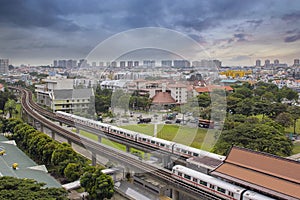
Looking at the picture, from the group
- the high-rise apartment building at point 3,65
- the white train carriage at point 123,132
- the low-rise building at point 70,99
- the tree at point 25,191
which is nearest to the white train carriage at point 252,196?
the tree at point 25,191

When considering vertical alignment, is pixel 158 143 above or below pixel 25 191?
above

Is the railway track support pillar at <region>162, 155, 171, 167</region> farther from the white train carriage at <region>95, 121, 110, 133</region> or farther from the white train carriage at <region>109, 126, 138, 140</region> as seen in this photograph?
the white train carriage at <region>95, 121, 110, 133</region>

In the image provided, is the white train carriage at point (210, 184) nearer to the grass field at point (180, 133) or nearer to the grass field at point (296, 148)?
the grass field at point (180, 133)

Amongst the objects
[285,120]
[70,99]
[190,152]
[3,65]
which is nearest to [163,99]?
[285,120]

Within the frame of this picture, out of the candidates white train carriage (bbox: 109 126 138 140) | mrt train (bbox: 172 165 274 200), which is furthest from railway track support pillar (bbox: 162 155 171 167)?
mrt train (bbox: 172 165 274 200)

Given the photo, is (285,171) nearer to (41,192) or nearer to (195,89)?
(41,192)

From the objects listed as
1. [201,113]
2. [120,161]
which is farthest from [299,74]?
[120,161]

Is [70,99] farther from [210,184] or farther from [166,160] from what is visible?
[210,184]
